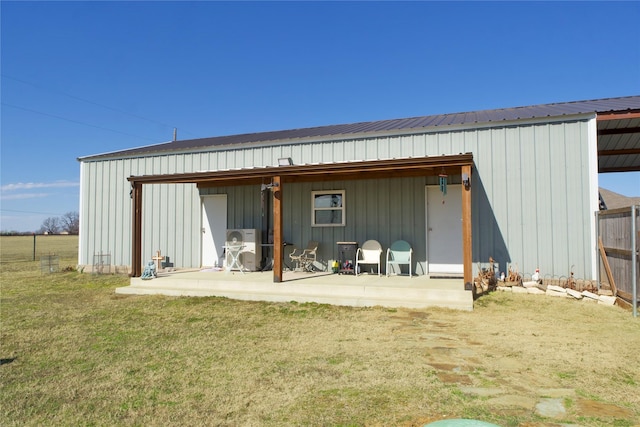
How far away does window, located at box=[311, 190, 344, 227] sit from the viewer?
905 centimetres

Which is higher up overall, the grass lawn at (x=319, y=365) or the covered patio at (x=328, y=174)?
the covered patio at (x=328, y=174)

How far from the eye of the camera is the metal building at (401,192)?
7.03 metres

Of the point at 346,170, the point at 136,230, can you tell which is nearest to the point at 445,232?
the point at 346,170

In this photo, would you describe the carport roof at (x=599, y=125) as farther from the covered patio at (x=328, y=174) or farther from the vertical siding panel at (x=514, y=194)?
the covered patio at (x=328, y=174)

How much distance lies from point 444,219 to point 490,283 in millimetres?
1663

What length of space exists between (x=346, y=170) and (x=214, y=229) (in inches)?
186

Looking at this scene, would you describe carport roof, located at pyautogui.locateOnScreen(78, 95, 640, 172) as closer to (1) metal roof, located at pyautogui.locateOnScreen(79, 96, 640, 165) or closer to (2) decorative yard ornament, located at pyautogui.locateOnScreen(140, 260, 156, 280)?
(1) metal roof, located at pyautogui.locateOnScreen(79, 96, 640, 165)

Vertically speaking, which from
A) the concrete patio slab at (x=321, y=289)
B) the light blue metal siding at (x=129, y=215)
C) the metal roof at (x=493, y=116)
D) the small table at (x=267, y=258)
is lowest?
the concrete patio slab at (x=321, y=289)

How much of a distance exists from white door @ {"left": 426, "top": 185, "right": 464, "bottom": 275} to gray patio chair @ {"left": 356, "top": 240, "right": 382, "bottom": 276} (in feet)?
3.48

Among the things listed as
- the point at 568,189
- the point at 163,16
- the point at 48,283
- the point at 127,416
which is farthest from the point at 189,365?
the point at 163,16

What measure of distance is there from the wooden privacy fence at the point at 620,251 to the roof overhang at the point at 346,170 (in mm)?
2333

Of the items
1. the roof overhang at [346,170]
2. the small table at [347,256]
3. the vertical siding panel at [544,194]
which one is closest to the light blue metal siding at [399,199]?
the vertical siding panel at [544,194]

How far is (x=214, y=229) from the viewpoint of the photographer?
10289mm

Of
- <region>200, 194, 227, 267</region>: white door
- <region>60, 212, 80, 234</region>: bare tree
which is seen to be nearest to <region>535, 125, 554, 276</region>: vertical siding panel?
<region>200, 194, 227, 267</region>: white door
